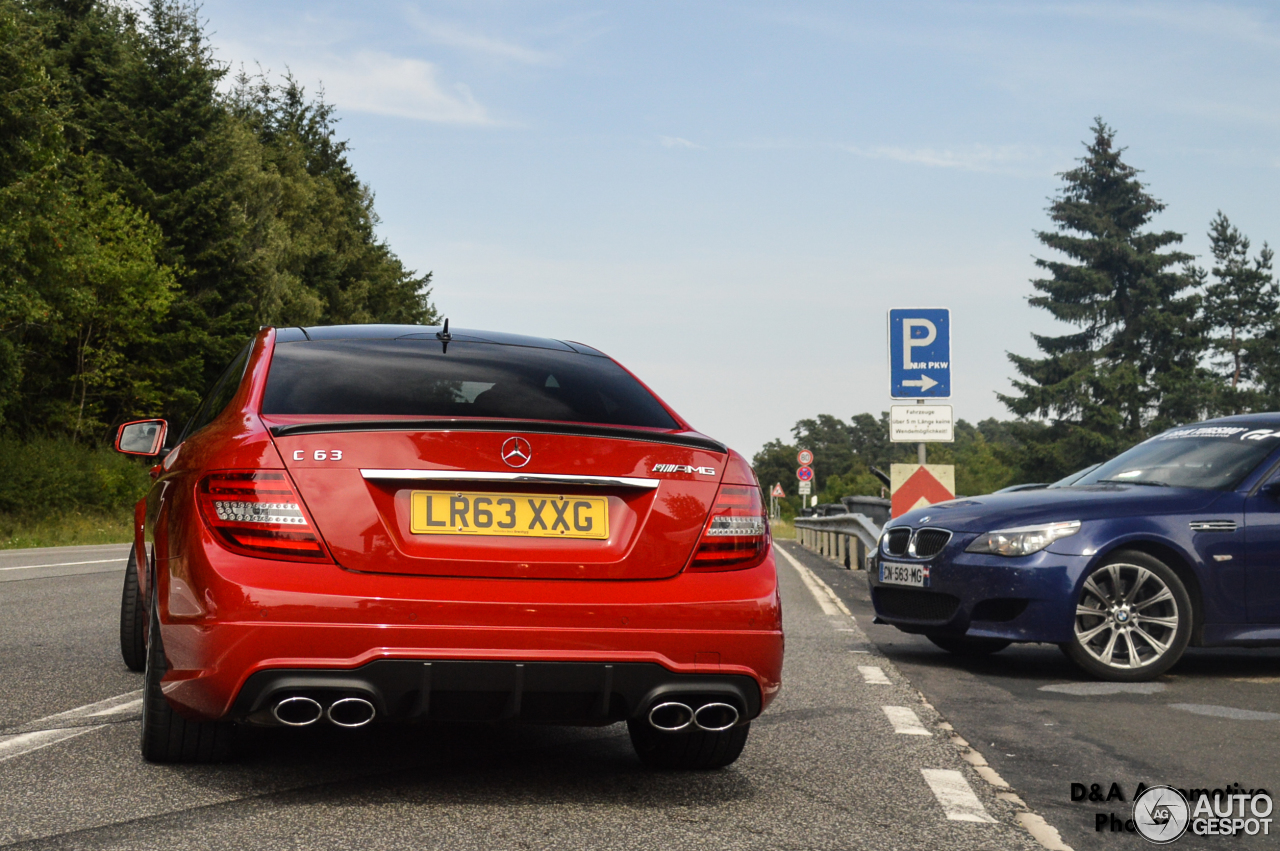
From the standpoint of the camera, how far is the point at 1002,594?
7.49 meters

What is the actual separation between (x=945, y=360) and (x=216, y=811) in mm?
12150

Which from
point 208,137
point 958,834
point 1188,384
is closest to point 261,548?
point 958,834

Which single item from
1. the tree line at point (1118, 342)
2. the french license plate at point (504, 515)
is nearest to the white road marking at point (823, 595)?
the french license plate at point (504, 515)

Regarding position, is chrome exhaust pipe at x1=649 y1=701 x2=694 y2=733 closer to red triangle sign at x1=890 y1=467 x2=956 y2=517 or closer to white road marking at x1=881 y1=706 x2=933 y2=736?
white road marking at x1=881 y1=706 x2=933 y2=736

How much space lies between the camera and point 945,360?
14969mm

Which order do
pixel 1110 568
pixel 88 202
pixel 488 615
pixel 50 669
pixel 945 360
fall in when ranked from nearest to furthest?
pixel 488 615, pixel 50 669, pixel 1110 568, pixel 945 360, pixel 88 202

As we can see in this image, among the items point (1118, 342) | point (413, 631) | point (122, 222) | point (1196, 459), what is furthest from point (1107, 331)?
point (413, 631)

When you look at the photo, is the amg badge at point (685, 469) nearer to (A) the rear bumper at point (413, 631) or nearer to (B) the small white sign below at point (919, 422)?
(A) the rear bumper at point (413, 631)

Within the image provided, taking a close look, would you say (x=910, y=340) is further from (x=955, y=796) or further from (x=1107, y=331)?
(x=1107, y=331)

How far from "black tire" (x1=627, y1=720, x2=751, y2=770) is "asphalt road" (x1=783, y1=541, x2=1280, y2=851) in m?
0.98

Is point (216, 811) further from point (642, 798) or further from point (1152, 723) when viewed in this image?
point (1152, 723)

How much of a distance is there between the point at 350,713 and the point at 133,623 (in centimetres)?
341

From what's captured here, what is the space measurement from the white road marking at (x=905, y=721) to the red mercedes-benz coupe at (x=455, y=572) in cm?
159

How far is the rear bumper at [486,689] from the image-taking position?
3.79 metres
